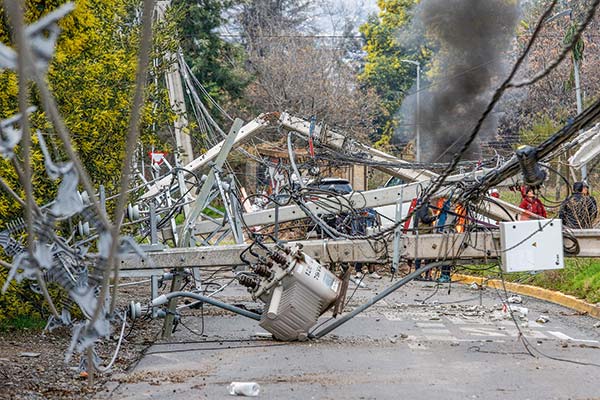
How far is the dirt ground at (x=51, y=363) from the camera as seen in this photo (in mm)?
9492

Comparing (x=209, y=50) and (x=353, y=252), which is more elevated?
(x=209, y=50)

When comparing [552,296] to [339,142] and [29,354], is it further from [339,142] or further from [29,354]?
[29,354]

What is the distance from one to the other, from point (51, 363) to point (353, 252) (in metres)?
3.71

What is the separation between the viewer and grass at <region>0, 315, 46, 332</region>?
521 inches

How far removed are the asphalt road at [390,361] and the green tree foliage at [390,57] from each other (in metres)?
42.3

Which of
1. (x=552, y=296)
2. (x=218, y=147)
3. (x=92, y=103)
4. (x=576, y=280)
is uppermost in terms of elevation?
(x=92, y=103)

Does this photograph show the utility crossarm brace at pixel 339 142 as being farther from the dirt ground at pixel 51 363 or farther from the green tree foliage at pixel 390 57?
the green tree foliage at pixel 390 57

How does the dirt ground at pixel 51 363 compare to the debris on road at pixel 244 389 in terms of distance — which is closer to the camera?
the debris on road at pixel 244 389

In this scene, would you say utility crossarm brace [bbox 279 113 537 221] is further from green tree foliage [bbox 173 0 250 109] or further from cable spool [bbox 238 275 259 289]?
green tree foliage [bbox 173 0 250 109]

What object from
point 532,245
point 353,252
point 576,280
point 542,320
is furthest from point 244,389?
point 576,280

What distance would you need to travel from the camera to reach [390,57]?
5938 centimetres

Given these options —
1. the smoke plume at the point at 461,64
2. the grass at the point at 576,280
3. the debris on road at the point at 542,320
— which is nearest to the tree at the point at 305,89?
the smoke plume at the point at 461,64

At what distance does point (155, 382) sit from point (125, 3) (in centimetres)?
874

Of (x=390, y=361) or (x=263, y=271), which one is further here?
(x=263, y=271)
